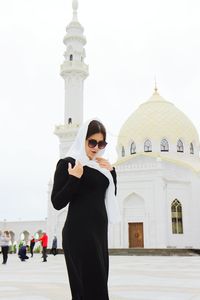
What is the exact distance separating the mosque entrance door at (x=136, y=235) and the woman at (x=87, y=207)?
25.0 metres

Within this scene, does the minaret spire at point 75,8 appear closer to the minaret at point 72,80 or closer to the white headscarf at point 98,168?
the minaret at point 72,80

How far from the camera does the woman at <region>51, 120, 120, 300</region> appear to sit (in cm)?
283

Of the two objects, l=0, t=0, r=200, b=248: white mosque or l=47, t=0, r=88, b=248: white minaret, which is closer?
l=0, t=0, r=200, b=248: white mosque

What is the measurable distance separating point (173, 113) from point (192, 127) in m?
2.04

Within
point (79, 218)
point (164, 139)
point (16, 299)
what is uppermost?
point (164, 139)

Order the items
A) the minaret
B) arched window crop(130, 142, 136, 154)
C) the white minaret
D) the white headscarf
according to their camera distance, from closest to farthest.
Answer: the white headscarf, arched window crop(130, 142, 136, 154), the white minaret, the minaret

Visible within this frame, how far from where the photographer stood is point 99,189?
3.12 m

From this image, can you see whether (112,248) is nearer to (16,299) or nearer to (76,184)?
(16,299)

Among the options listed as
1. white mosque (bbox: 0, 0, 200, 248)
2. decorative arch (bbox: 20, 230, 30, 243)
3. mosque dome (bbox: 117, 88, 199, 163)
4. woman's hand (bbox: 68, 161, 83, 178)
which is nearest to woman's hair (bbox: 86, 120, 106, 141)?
woman's hand (bbox: 68, 161, 83, 178)

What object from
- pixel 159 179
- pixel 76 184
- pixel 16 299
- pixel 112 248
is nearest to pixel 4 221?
pixel 112 248

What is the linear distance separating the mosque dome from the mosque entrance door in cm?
679

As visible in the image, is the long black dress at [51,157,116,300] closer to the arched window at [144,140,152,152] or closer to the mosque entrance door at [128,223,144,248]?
the mosque entrance door at [128,223,144,248]

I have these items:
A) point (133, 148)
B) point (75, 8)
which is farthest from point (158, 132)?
point (75, 8)

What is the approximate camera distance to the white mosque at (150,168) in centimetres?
2723
